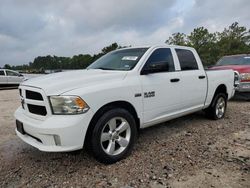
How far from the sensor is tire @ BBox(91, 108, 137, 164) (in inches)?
115

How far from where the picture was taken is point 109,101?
3016mm

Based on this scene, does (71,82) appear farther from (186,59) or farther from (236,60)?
(236,60)

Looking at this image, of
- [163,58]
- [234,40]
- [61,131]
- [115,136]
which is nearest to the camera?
[61,131]

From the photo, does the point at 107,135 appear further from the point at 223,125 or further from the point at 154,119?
the point at 223,125

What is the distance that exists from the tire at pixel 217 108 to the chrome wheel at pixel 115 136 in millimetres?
2838

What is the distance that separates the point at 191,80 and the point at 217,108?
1469 millimetres

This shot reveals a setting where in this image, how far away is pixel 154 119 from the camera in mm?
3734

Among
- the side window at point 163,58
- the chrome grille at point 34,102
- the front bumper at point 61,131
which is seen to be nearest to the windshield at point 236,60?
the side window at point 163,58

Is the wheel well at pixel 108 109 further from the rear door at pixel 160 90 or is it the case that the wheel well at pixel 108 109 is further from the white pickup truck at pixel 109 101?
the rear door at pixel 160 90

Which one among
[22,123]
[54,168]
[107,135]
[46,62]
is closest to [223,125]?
[107,135]

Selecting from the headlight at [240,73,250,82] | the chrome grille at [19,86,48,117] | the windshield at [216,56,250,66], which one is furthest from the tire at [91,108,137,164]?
the windshield at [216,56,250,66]

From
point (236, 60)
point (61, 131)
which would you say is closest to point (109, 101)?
point (61, 131)

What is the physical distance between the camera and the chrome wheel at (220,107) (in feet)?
17.6

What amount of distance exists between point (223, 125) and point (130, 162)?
2.79 m
